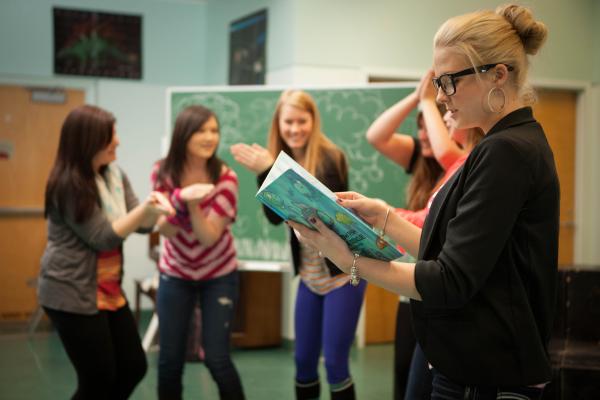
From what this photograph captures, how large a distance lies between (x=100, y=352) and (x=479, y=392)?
155 centimetres

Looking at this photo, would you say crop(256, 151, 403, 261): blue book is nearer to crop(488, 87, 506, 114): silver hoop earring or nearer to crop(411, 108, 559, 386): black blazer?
crop(411, 108, 559, 386): black blazer

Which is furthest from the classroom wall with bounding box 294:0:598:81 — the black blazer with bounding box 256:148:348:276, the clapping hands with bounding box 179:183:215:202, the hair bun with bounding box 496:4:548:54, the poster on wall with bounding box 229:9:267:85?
the hair bun with bounding box 496:4:548:54

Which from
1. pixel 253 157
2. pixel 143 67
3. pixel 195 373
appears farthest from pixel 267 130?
pixel 143 67

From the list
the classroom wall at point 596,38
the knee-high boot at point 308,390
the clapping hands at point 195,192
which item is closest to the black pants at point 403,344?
the knee-high boot at point 308,390

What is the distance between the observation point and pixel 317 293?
8.94 feet

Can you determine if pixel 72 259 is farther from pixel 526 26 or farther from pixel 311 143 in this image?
pixel 526 26

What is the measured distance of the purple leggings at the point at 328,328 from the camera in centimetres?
266

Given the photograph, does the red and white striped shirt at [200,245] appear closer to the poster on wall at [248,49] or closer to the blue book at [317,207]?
the blue book at [317,207]

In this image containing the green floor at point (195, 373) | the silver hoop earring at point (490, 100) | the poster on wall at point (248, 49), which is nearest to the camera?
the silver hoop earring at point (490, 100)

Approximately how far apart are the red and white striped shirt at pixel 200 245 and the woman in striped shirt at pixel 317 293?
22 centimetres

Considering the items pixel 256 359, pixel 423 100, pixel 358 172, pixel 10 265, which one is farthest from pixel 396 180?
pixel 10 265

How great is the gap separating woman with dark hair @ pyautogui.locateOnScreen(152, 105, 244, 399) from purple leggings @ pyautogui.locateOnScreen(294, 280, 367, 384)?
29cm

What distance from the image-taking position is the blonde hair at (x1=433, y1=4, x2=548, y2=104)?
4.46 ft

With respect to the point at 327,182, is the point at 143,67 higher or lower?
higher
